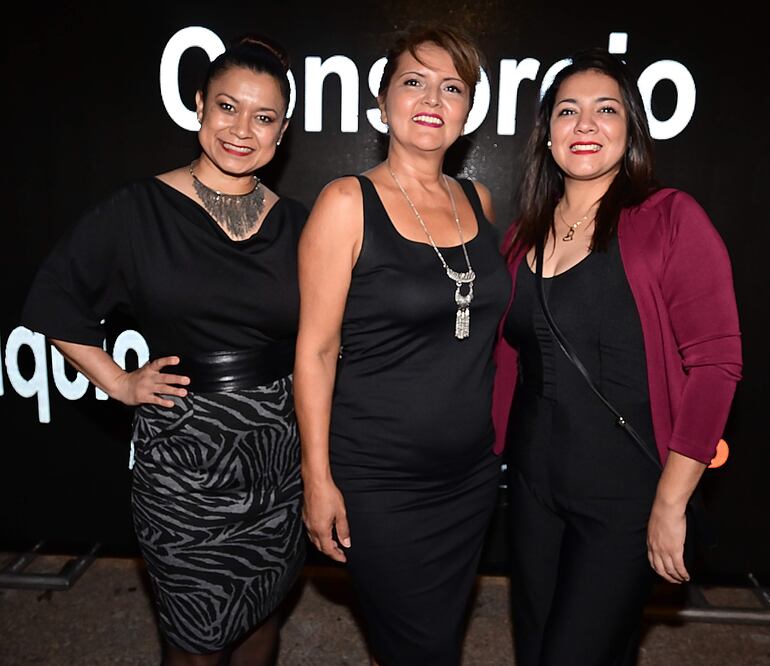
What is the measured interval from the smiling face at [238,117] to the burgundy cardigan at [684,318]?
96cm

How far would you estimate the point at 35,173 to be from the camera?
9.82 feet

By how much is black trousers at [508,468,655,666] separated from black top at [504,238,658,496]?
0.06 metres

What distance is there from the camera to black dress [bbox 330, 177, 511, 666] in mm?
1765

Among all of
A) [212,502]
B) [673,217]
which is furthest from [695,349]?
[212,502]

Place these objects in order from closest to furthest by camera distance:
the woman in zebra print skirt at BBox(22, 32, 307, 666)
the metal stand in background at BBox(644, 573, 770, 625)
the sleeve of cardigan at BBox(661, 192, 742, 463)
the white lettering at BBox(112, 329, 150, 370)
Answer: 1. the sleeve of cardigan at BBox(661, 192, 742, 463)
2. the woman in zebra print skirt at BBox(22, 32, 307, 666)
3. the metal stand in background at BBox(644, 573, 770, 625)
4. the white lettering at BBox(112, 329, 150, 370)

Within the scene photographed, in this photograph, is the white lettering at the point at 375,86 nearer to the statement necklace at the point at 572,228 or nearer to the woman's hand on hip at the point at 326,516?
the statement necklace at the point at 572,228

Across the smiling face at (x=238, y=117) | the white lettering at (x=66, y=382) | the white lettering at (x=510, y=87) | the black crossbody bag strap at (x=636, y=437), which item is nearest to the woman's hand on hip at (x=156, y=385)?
the smiling face at (x=238, y=117)

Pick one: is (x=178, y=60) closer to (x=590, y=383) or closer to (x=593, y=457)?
(x=590, y=383)

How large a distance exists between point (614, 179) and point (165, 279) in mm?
1202

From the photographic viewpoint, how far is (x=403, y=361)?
1.81 metres

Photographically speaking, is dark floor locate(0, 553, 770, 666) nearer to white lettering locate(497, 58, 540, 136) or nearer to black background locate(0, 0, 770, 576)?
black background locate(0, 0, 770, 576)

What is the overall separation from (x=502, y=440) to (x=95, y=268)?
3.97 ft

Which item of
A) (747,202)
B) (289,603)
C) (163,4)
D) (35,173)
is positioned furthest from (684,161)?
(35,173)

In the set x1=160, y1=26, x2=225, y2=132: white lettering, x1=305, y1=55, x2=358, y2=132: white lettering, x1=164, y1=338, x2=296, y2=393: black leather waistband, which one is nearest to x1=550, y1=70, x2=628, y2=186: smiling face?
x1=164, y1=338, x2=296, y2=393: black leather waistband
